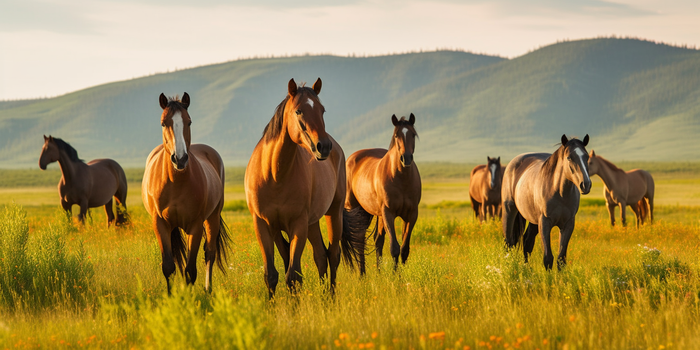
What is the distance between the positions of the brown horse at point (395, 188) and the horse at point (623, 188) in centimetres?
879

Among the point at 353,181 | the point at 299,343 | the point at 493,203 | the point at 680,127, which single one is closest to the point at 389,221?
the point at 353,181

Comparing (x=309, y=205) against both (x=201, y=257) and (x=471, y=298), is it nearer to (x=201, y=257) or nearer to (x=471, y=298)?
(x=471, y=298)

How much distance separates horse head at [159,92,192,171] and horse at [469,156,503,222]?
457 inches

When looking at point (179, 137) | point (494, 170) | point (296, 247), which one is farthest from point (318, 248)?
point (494, 170)

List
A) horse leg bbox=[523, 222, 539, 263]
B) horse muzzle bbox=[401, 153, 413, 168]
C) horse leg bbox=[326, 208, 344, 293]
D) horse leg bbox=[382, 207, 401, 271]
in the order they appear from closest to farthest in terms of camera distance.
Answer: horse leg bbox=[326, 208, 344, 293], horse muzzle bbox=[401, 153, 413, 168], horse leg bbox=[382, 207, 401, 271], horse leg bbox=[523, 222, 539, 263]

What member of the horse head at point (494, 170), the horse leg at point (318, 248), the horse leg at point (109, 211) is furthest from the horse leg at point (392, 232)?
the horse leg at point (109, 211)

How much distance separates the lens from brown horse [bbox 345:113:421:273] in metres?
8.55

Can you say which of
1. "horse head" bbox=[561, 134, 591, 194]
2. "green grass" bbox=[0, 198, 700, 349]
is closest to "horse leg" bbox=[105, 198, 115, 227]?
"green grass" bbox=[0, 198, 700, 349]

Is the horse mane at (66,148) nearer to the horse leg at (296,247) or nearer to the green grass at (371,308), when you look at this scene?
the green grass at (371,308)

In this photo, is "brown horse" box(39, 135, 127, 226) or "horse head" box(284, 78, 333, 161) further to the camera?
"brown horse" box(39, 135, 127, 226)

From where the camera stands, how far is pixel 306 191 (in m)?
6.14

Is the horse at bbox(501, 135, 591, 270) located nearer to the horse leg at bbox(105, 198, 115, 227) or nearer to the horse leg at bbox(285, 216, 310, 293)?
the horse leg at bbox(285, 216, 310, 293)

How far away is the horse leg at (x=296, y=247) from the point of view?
20.0 ft

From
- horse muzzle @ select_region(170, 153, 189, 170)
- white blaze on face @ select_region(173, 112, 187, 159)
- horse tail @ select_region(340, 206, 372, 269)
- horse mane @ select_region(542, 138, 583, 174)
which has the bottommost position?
horse tail @ select_region(340, 206, 372, 269)
